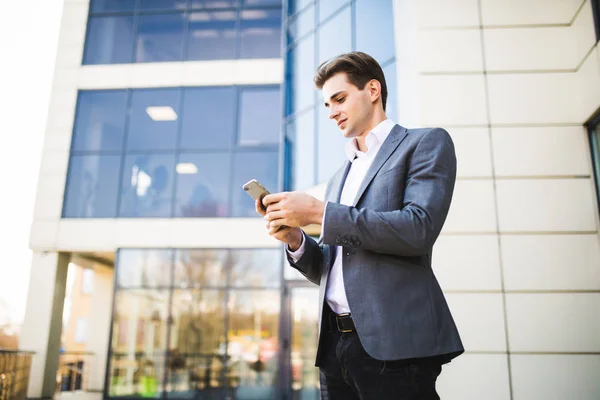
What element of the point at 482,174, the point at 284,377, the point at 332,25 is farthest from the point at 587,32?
the point at 284,377

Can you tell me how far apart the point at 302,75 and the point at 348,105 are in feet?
29.3

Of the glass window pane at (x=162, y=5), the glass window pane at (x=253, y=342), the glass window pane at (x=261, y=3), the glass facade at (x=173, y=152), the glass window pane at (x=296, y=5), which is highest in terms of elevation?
the glass window pane at (x=162, y=5)

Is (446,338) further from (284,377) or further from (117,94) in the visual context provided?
(117,94)

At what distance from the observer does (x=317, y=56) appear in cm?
999

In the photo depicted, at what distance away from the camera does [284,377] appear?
11.8 m

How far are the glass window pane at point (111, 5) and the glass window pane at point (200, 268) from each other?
803cm

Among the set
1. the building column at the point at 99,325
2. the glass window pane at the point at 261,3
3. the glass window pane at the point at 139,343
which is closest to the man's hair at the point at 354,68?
the glass window pane at the point at 139,343

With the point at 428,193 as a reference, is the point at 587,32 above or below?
above

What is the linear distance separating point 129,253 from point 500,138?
1124 centimetres

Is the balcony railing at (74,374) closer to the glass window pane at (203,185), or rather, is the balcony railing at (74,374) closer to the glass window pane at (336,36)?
the glass window pane at (203,185)

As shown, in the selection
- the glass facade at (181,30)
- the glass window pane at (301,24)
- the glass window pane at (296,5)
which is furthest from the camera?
the glass facade at (181,30)

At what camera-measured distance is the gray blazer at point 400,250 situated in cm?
142

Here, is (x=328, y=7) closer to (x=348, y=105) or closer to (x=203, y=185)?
(x=203, y=185)

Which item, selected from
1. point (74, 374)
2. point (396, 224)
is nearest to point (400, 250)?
point (396, 224)
